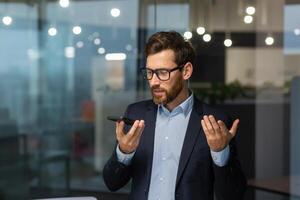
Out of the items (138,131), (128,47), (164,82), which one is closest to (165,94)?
(164,82)

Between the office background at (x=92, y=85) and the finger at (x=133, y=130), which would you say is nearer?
the finger at (x=133, y=130)

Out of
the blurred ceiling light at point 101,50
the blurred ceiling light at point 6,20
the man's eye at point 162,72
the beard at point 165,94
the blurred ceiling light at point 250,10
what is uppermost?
the blurred ceiling light at point 250,10

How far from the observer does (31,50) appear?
16.4 ft

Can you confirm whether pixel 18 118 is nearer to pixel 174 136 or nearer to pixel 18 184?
pixel 18 184

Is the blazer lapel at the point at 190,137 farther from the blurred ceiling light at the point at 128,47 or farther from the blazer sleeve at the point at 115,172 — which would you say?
the blurred ceiling light at the point at 128,47

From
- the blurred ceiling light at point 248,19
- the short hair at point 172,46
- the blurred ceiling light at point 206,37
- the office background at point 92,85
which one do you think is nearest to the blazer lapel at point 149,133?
the short hair at point 172,46

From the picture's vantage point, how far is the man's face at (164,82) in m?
1.63

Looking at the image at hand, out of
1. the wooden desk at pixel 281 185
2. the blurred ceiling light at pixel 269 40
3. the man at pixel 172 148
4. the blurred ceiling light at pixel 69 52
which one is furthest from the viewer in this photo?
the blurred ceiling light at pixel 269 40

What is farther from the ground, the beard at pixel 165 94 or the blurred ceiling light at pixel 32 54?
the blurred ceiling light at pixel 32 54

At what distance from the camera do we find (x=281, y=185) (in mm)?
5039

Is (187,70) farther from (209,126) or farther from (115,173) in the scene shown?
(115,173)

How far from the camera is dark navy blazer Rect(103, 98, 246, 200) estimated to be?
1648 mm

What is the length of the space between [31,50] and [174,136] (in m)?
3.55

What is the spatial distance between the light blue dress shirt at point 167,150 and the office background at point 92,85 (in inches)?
126
